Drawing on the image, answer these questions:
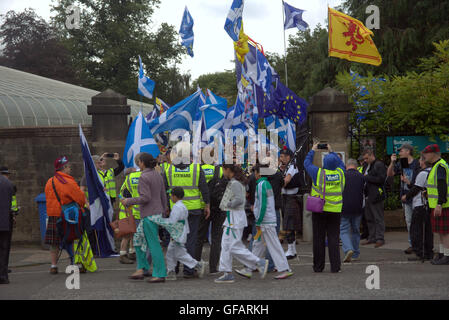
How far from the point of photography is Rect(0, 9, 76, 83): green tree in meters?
43.6

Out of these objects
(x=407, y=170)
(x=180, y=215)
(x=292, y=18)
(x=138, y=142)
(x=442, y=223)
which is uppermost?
(x=292, y=18)

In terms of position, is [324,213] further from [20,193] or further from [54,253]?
[20,193]

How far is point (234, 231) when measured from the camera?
8.38 meters

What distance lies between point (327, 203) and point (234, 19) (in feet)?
20.2

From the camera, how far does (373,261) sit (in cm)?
1020

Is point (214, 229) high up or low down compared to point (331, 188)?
down

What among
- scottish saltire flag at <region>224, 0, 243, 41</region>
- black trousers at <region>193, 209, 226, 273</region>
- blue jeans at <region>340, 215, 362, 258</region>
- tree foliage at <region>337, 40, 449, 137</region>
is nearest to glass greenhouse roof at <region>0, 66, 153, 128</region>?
scottish saltire flag at <region>224, 0, 243, 41</region>

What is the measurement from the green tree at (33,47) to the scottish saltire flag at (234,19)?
32072 mm

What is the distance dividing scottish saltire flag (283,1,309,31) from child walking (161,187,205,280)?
9.69 meters

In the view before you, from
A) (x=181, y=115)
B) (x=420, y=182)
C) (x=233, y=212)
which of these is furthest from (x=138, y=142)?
(x=420, y=182)

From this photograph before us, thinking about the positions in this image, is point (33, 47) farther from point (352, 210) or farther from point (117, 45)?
point (352, 210)

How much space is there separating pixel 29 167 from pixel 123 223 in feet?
18.0

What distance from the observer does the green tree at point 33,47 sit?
143ft
